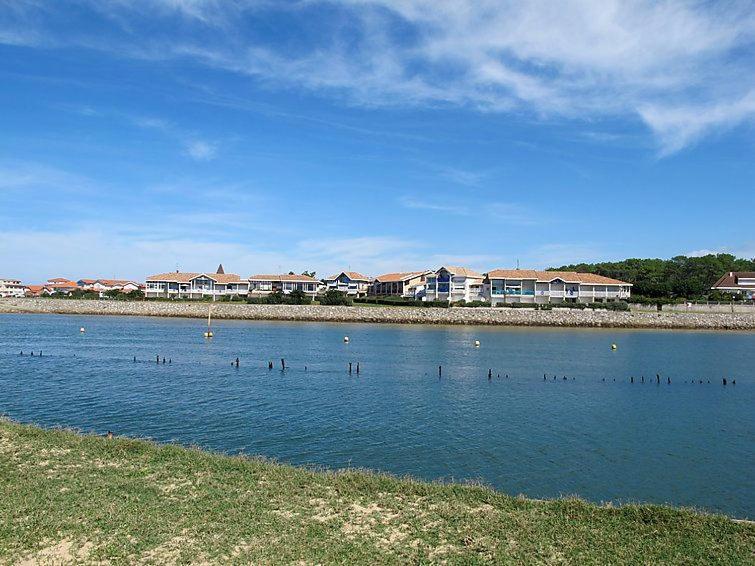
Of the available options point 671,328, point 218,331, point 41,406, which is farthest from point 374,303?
point 41,406

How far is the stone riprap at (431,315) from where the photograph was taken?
3455 inches

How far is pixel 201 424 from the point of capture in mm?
23375

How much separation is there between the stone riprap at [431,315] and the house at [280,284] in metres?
20.9

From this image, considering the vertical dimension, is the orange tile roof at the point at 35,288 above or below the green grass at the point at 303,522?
above

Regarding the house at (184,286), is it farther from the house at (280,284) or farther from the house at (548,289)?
the house at (548,289)

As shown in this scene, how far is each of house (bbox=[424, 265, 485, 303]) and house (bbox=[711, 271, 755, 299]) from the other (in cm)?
5109

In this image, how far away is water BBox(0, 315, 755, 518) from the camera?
18.6 metres

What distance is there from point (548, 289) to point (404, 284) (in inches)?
1085

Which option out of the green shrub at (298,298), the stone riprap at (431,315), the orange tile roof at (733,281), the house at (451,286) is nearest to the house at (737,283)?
the orange tile roof at (733,281)

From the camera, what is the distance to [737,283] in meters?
119

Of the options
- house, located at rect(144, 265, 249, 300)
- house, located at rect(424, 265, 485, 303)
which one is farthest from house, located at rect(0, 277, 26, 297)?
house, located at rect(424, 265, 485, 303)

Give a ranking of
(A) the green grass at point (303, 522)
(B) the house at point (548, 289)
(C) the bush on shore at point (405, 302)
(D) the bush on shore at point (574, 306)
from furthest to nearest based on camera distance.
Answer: (B) the house at point (548, 289), (C) the bush on shore at point (405, 302), (D) the bush on shore at point (574, 306), (A) the green grass at point (303, 522)

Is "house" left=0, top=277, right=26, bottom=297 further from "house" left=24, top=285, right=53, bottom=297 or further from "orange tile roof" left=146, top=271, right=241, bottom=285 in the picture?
"orange tile roof" left=146, top=271, right=241, bottom=285

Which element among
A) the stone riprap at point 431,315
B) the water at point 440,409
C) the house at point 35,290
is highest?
the house at point 35,290
